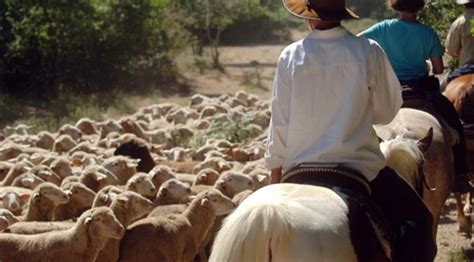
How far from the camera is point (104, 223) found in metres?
9.44

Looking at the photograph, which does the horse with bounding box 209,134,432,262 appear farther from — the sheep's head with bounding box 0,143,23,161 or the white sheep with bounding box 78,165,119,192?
the sheep's head with bounding box 0,143,23,161

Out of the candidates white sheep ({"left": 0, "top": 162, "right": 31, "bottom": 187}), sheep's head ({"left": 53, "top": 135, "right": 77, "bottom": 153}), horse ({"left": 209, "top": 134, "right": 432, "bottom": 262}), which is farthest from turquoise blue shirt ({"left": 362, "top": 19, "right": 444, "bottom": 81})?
sheep's head ({"left": 53, "top": 135, "right": 77, "bottom": 153})

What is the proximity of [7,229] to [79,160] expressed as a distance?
5535mm

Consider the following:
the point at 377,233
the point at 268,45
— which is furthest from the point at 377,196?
the point at 268,45

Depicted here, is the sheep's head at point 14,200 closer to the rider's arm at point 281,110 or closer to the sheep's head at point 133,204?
the sheep's head at point 133,204

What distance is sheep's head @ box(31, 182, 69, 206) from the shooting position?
36.2 feet

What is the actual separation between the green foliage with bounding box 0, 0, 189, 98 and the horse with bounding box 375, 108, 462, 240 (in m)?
22.4

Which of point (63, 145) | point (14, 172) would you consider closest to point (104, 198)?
point (14, 172)

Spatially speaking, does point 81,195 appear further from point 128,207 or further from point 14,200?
point 128,207

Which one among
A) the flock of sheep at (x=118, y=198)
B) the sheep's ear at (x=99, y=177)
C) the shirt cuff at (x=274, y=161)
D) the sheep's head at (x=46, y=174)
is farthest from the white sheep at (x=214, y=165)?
the shirt cuff at (x=274, y=161)

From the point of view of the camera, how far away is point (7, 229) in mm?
10305

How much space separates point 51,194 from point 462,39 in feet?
16.7

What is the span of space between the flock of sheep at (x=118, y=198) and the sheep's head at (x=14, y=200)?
0.02m

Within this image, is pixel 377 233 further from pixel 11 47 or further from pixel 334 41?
pixel 11 47
